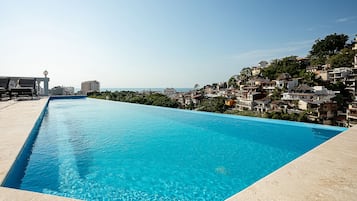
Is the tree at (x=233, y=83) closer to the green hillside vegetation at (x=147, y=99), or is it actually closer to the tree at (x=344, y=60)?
the tree at (x=344, y=60)

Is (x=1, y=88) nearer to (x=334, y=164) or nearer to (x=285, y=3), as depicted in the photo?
(x=334, y=164)

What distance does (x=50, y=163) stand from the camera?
125 inches

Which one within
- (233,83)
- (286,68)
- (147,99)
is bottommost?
(147,99)

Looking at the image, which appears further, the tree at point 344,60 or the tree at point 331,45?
the tree at point 331,45

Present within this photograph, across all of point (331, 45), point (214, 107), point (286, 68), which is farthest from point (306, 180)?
point (331, 45)

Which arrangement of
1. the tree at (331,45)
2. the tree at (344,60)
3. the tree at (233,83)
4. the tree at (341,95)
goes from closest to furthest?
the tree at (341,95) < the tree at (344,60) < the tree at (331,45) < the tree at (233,83)

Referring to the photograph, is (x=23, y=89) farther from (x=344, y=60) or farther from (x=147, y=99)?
(x=344, y=60)

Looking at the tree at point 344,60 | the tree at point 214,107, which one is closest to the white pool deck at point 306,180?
the tree at point 214,107

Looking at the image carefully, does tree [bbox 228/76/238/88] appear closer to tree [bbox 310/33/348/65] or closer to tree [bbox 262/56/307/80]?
tree [bbox 262/56/307/80]

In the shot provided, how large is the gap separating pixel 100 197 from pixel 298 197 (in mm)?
2252

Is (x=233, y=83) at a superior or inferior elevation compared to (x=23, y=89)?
superior

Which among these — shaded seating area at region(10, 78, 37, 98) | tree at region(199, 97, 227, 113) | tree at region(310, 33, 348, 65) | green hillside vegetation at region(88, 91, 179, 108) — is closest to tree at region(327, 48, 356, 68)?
tree at region(310, 33, 348, 65)

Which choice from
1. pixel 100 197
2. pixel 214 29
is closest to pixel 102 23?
pixel 214 29

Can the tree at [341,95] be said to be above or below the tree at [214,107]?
above
